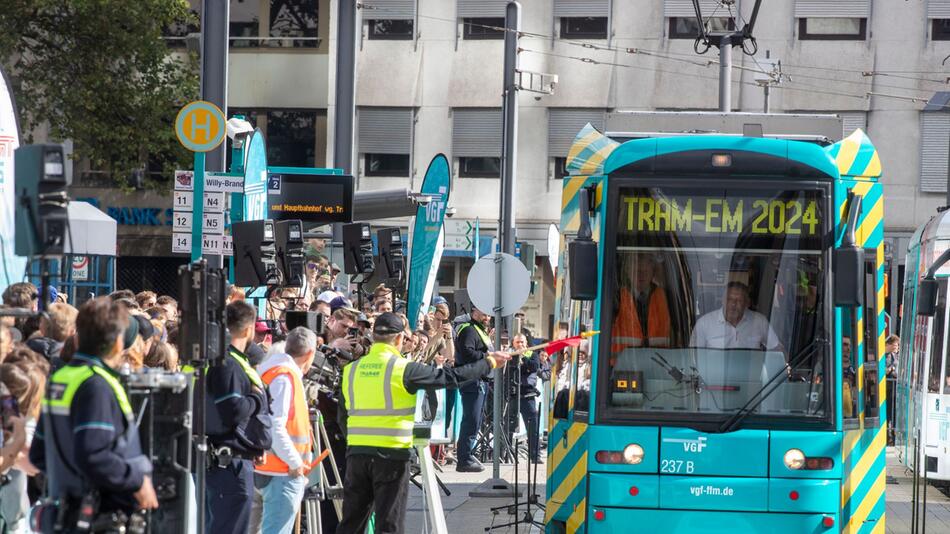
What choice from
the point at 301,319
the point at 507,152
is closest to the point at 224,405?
the point at 301,319

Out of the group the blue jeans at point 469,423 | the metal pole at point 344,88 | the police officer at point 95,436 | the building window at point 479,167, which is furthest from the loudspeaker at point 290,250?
the building window at point 479,167

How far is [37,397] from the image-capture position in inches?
315

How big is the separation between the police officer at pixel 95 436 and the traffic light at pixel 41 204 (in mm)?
487

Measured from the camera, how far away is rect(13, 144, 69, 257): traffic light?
7164 mm

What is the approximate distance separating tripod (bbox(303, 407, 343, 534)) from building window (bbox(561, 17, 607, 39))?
85.6ft

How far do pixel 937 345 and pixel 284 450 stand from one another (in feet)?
31.6

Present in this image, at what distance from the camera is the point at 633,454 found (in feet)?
33.0

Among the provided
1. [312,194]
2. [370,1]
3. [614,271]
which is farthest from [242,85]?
[614,271]

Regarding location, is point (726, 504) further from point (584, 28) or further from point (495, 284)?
point (584, 28)

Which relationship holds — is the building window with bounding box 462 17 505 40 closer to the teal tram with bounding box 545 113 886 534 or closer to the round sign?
the round sign

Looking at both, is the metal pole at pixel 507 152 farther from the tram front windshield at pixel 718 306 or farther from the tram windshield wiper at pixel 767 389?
the tram windshield wiper at pixel 767 389

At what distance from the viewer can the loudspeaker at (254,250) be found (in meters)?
15.0

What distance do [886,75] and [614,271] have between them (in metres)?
27.0

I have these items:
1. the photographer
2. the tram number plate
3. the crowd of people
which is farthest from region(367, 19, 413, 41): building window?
the tram number plate
